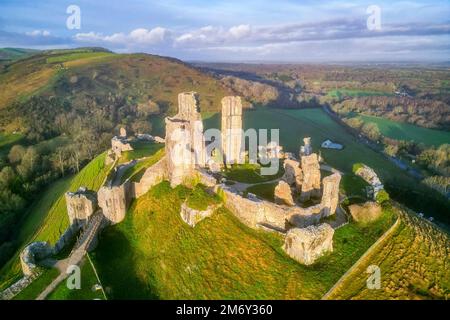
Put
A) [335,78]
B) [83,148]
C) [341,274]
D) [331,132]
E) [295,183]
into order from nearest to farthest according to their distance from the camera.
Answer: [341,274] → [295,183] → [83,148] → [331,132] → [335,78]

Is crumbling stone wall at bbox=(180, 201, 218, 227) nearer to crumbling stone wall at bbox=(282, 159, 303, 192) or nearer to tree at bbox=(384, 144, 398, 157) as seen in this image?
crumbling stone wall at bbox=(282, 159, 303, 192)

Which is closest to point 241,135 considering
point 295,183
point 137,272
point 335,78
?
point 295,183

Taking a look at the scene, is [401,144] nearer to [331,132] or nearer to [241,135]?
[331,132]

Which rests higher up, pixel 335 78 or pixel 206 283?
pixel 335 78

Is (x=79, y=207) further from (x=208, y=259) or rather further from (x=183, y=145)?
(x=208, y=259)

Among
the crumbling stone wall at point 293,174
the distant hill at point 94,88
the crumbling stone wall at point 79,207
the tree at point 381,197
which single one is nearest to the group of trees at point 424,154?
the tree at point 381,197

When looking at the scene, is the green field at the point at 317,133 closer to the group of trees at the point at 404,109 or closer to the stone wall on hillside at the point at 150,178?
the group of trees at the point at 404,109

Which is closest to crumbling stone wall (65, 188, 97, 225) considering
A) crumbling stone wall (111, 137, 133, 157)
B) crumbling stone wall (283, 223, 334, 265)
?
crumbling stone wall (283, 223, 334, 265)
